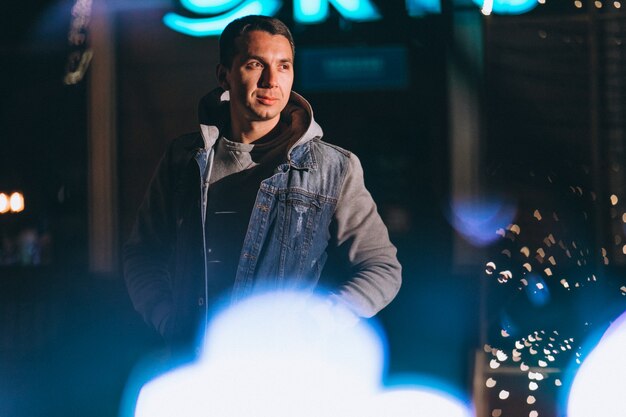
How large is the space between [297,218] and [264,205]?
0.54ft

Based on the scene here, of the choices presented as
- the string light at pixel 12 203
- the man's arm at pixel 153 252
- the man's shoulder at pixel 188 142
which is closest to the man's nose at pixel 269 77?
the man's shoulder at pixel 188 142

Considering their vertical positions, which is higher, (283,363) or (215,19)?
(215,19)

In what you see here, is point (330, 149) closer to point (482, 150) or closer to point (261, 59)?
point (261, 59)

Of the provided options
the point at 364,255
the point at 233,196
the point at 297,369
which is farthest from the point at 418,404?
the point at 233,196

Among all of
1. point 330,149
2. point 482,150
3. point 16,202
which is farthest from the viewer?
point 16,202

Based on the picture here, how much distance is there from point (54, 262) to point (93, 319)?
34 cm

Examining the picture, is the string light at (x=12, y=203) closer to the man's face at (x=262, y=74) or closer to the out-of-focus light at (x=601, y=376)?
the man's face at (x=262, y=74)

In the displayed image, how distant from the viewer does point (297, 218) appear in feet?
11.0

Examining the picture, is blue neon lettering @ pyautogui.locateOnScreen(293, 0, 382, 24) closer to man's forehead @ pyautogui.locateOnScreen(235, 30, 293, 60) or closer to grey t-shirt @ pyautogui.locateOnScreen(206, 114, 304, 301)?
man's forehead @ pyautogui.locateOnScreen(235, 30, 293, 60)

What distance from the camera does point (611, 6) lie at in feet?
10.9

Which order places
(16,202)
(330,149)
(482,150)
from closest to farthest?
(482,150) < (330,149) < (16,202)

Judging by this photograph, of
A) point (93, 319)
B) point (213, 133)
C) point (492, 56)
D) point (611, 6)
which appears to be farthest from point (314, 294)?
point (611, 6)

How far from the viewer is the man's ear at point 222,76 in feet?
11.3

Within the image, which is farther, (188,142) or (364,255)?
(188,142)
